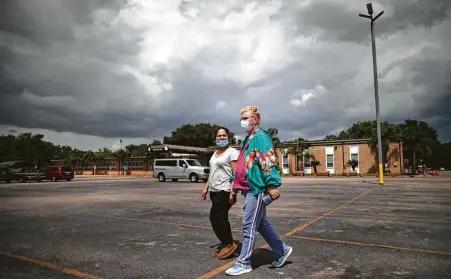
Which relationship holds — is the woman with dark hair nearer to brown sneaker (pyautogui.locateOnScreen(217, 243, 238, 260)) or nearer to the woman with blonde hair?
brown sneaker (pyautogui.locateOnScreen(217, 243, 238, 260))

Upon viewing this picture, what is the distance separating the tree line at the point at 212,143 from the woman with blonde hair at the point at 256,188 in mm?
40200

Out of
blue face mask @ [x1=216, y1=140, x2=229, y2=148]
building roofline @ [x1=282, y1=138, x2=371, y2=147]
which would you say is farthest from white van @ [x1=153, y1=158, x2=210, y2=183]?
blue face mask @ [x1=216, y1=140, x2=229, y2=148]

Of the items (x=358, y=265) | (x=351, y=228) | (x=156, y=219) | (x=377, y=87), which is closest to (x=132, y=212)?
(x=156, y=219)

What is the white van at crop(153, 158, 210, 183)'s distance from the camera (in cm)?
2626

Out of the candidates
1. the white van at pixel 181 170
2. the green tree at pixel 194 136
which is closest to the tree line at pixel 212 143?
the green tree at pixel 194 136

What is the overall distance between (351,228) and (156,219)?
4046 mm

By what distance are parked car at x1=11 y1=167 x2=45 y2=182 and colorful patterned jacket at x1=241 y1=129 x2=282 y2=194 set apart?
33174 millimetres

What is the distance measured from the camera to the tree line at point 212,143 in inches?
1845

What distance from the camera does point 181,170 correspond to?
27.4 meters

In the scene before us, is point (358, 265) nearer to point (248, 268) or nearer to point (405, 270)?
point (405, 270)

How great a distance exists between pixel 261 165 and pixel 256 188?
0.26 m

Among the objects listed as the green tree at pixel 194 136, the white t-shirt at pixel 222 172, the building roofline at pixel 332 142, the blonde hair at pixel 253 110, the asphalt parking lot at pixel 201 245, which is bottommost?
the asphalt parking lot at pixel 201 245

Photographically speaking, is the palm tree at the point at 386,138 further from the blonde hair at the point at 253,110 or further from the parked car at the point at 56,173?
the blonde hair at the point at 253,110

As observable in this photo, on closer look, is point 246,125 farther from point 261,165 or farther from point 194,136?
point 194,136
